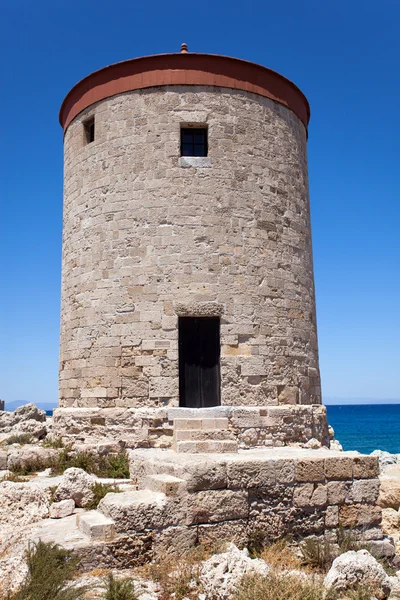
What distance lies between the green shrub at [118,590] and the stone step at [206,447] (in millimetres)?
2832

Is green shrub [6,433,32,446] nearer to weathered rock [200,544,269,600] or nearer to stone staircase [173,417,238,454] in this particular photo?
stone staircase [173,417,238,454]

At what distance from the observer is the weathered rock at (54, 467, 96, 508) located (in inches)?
257

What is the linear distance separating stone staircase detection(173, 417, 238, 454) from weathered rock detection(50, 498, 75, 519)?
152 cm

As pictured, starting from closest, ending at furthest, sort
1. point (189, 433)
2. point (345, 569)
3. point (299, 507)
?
point (345, 569), point (299, 507), point (189, 433)

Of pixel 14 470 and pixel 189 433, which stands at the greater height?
pixel 189 433

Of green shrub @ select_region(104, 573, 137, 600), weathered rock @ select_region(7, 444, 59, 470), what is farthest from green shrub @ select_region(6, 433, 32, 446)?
green shrub @ select_region(104, 573, 137, 600)

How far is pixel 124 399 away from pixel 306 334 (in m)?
3.64

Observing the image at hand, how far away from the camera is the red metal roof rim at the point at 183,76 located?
10578mm

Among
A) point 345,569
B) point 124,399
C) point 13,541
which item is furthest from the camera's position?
point 124,399

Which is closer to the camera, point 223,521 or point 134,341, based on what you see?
point 223,521

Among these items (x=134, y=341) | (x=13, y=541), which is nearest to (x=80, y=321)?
(x=134, y=341)

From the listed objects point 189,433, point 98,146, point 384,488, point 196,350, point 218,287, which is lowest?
point 384,488

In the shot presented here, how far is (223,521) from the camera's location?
218 inches

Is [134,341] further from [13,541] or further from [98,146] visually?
[13,541]
